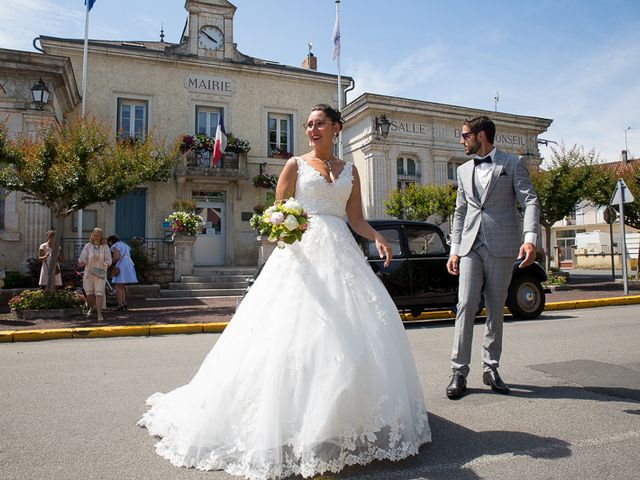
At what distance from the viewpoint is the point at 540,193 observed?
16.5 m

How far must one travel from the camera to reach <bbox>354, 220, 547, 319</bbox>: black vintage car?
8383 millimetres

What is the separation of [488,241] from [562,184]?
46.5 ft

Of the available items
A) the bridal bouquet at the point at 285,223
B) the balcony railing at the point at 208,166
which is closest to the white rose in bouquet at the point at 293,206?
the bridal bouquet at the point at 285,223

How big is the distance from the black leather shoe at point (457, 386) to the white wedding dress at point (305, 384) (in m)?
1.12

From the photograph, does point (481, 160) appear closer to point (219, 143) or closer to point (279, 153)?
point (219, 143)

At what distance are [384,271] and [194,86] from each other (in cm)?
1391

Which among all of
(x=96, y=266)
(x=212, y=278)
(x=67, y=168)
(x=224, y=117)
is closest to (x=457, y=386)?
(x=96, y=266)

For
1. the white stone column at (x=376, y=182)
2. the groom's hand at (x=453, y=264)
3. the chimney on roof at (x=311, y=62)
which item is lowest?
the groom's hand at (x=453, y=264)

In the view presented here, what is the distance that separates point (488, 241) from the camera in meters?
3.94

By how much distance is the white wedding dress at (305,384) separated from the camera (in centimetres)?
244

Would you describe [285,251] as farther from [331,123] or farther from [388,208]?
[388,208]

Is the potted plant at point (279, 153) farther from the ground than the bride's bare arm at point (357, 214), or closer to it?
farther from the ground

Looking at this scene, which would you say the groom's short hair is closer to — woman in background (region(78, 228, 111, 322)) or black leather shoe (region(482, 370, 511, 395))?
black leather shoe (region(482, 370, 511, 395))

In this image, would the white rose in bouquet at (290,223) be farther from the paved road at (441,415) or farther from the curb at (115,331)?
the curb at (115,331)
